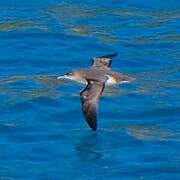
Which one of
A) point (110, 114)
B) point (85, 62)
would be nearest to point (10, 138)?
point (110, 114)

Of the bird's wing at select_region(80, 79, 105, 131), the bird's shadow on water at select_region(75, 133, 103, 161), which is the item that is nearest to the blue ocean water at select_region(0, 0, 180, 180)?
the bird's shadow on water at select_region(75, 133, 103, 161)

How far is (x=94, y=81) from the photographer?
524 inches

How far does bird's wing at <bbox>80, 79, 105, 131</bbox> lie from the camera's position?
41.9 ft

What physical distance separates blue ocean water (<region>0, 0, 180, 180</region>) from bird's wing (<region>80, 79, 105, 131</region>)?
1.27 ft

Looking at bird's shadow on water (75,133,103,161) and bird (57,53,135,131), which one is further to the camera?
bird (57,53,135,131)

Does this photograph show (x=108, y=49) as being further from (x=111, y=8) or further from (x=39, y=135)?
(x=39, y=135)

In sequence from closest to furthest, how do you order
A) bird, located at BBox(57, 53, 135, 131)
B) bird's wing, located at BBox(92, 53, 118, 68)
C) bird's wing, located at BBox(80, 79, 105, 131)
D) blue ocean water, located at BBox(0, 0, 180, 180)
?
blue ocean water, located at BBox(0, 0, 180, 180) < bird's wing, located at BBox(80, 79, 105, 131) < bird, located at BBox(57, 53, 135, 131) < bird's wing, located at BBox(92, 53, 118, 68)

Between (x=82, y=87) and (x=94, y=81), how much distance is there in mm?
1757

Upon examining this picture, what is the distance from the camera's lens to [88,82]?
13383 millimetres

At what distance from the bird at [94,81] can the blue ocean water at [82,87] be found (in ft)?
1.35

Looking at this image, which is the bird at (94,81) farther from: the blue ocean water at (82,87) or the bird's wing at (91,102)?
the blue ocean water at (82,87)

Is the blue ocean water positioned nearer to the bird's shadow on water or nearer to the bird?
the bird's shadow on water

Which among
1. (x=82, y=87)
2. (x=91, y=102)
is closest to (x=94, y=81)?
(x=91, y=102)

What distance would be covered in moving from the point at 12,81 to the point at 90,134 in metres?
1.97
